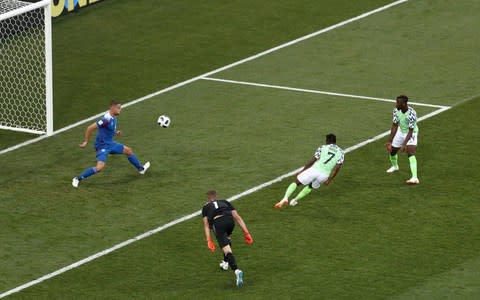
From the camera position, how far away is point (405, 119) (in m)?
29.1

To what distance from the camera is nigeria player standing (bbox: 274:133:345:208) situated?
27.7 m

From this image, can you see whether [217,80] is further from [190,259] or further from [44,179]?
[190,259]

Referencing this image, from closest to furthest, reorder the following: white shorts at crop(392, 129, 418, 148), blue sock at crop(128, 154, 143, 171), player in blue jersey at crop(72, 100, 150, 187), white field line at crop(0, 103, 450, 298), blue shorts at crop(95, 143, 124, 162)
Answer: white field line at crop(0, 103, 450, 298), player in blue jersey at crop(72, 100, 150, 187), white shorts at crop(392, 129, 418, 148), blue shorts at crop(95, 143, 124, 162), blue sock at crop(128, 154, 143, 171)

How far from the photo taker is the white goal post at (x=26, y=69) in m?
32.9

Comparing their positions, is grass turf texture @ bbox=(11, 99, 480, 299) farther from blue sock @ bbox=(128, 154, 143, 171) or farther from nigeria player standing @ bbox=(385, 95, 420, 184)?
blue sock @ bbox=(128, 154, 143, 171)

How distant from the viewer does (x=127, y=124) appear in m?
33.3

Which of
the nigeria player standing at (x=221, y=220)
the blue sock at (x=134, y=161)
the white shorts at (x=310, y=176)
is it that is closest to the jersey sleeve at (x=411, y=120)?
the white shorts at (x=310, y=176)

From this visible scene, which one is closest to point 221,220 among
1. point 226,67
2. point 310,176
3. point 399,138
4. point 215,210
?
point 215,210

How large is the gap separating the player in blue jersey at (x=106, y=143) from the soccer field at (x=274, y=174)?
377mm

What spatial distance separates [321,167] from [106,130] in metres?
4.59

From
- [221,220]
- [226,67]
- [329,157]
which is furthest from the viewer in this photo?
[226,67]

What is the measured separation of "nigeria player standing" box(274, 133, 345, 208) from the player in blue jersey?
361 centimetres

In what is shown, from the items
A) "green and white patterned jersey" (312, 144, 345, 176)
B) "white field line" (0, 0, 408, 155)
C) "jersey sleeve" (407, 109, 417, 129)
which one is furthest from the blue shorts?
"jersey sleeve" (407, 109, 417, 129)

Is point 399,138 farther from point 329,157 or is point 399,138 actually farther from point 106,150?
point 106,150
